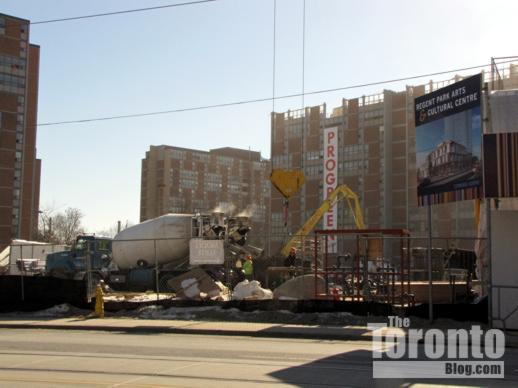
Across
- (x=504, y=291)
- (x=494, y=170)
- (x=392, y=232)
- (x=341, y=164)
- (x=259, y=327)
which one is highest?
(x=341, y=164)

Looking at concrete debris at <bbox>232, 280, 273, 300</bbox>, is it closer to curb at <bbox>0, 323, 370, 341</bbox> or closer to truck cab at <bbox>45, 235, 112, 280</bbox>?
curb at <bbox>0, 323, 370, 341</bbox>

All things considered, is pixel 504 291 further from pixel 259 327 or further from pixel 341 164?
pixel 341 164

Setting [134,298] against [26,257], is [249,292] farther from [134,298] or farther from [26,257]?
[26,257]

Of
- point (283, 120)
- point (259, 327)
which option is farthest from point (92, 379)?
point (283, 120)

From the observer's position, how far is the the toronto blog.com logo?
10.5m

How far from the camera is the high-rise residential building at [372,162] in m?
107

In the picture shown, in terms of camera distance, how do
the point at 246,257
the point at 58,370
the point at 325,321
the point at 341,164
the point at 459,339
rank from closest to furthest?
the point at 58,370 → the point at 459,339 → the point at 325,321 → the point at 246,257 → the point at 341,164

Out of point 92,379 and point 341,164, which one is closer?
point 92,379

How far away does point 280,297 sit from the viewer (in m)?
21.4

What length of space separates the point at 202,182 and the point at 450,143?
144802mm

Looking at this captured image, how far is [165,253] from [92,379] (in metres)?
21.1

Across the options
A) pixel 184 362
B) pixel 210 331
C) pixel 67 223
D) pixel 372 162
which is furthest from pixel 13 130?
pixel 184 362

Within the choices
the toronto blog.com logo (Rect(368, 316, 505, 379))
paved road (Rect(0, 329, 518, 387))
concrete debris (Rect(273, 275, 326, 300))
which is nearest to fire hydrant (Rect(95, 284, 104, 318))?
paved road (Rect(0, 329, 518, 387))

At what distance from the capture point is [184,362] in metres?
11.3
